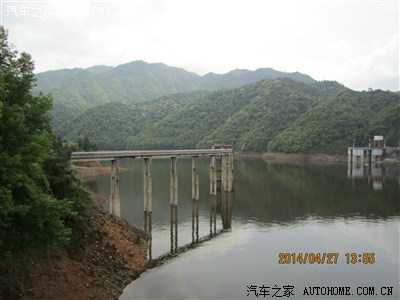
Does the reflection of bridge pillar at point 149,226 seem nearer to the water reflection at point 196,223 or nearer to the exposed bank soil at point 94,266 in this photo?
the water reflection at point 196,223

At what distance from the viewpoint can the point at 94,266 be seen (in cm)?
2375

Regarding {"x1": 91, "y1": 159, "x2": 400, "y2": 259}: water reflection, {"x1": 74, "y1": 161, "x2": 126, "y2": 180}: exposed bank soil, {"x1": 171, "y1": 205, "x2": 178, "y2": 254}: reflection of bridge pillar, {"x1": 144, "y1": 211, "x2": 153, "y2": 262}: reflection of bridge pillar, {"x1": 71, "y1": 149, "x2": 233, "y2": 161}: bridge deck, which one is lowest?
{"x1": 91, "y1": 159, "x2": 400, "y2": 259}: water reflection

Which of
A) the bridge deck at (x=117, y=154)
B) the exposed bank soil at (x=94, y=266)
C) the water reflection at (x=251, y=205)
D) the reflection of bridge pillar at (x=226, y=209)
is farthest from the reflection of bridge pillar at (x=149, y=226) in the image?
the reflection of bridge pillar at (x=226, y=209)

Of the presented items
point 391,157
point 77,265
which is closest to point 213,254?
point 77,265

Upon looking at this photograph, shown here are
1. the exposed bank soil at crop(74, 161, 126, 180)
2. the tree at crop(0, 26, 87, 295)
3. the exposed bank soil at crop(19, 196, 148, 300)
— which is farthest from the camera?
the exposed bank soil at crop(74, 161, 126, 180)

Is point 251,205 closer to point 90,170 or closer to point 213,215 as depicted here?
point 213,215

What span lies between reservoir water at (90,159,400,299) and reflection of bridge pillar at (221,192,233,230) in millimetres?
145

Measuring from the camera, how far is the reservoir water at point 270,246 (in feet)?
82.1

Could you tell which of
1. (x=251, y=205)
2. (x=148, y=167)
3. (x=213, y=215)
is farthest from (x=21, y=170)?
(x=251, y=205)

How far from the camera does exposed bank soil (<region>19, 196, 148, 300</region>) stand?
19.6m

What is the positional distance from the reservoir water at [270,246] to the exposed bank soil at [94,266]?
1.24 metres

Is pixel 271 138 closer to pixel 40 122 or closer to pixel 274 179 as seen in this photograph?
pixel 274 179

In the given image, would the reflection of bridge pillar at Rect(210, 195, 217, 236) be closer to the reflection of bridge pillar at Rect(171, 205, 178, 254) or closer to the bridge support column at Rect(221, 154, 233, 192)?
the reflection of bridge pillar at Rect(171, 205, 178, 254)

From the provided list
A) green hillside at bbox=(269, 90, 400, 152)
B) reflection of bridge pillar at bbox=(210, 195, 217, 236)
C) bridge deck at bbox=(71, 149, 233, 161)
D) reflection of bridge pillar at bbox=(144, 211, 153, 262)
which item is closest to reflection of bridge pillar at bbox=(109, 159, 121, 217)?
bridge deck at bbox=(71, 149, 233, 161)
